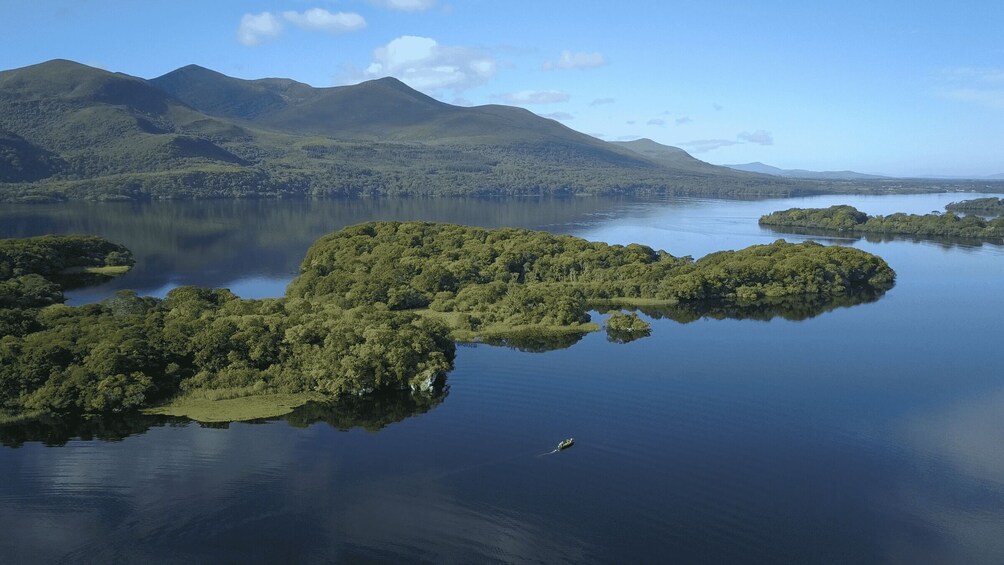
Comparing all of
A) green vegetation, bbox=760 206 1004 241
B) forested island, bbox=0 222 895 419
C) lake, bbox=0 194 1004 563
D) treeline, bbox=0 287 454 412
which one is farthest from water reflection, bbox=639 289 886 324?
green vegetation, bbox=760 206 1004 241

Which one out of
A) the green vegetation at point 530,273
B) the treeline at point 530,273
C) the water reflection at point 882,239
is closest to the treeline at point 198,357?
the treeline at point 530,273

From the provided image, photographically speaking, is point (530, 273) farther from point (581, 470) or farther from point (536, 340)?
point (581, 470)

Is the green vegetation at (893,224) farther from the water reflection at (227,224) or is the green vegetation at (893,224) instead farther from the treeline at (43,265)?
the treeline at (43,265)

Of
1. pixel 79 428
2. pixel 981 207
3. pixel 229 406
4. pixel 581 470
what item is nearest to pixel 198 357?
pixel 229 406

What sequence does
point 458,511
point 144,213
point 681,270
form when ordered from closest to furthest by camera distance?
1. point 458,511
2. point 681,270
3. point 144,213

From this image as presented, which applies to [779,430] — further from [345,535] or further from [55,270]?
[55,270]

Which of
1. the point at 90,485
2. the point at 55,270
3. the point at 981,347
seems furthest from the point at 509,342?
the point at 55,270
